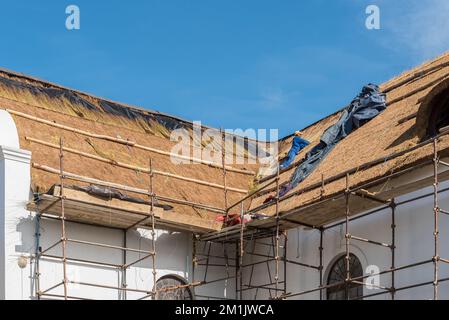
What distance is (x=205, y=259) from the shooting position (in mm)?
24578

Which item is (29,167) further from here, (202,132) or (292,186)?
(202,132)

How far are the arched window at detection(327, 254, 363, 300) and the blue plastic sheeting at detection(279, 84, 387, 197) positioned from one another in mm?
3315

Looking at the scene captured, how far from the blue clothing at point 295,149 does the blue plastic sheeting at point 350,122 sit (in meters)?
1.35

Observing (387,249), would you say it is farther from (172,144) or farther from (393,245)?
(172,144)

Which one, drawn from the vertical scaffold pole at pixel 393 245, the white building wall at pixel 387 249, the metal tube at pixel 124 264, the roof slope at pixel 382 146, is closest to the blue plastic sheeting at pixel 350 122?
the roof slope at pixel 382 146

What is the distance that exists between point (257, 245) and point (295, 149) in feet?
12.9

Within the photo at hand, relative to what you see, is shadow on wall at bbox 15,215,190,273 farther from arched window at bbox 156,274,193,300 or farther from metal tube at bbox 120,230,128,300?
arched window at bbox 156,274,193,300

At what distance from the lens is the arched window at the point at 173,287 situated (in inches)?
926

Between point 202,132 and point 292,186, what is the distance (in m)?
6.17

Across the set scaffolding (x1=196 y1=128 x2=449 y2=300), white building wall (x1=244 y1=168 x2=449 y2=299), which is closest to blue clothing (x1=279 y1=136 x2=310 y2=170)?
scaffolding (x1=196 y1=128 x2=449 y2=300)

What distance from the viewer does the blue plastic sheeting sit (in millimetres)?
25089

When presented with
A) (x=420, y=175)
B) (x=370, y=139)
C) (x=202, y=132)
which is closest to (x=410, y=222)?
(x=420, y=175)

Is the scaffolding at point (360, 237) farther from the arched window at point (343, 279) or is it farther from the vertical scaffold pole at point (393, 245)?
the arched window at point (343, 279)

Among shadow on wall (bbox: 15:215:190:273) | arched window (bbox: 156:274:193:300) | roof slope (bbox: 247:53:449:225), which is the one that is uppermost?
roof slope (bbox: 247:53:449:225)
